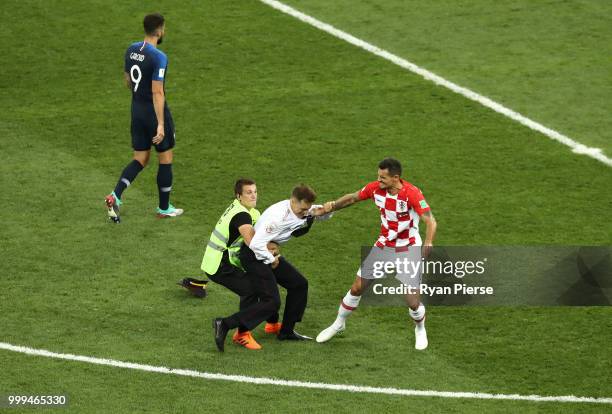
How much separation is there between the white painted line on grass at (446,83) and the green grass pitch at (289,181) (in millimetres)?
200

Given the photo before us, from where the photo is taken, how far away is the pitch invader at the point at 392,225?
43.7 ft

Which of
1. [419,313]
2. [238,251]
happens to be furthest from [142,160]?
[419,313]

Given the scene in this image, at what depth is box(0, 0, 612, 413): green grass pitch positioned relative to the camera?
42.9 ft

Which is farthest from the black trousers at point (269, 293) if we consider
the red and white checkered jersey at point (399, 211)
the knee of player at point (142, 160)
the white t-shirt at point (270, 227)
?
the knee of player at point (142, 160)

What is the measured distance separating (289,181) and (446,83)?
4397mm

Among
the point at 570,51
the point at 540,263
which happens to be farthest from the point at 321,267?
the point at 570,51

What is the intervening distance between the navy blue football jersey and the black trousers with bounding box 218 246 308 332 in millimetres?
3602

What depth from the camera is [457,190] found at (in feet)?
58.0

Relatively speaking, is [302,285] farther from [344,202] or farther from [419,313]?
[419,313]

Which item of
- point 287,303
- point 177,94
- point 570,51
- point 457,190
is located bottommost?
point 287,303

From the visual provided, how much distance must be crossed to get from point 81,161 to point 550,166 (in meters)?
6.54

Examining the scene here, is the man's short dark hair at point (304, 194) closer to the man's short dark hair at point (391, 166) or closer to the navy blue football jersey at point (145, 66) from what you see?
the man's short dark hair at point (391, 166)

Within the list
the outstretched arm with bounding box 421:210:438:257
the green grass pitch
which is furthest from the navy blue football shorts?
the outstretched arm with bounding box 421:210:438:257

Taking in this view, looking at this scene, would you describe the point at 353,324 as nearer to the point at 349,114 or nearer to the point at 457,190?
the point at 457,190
